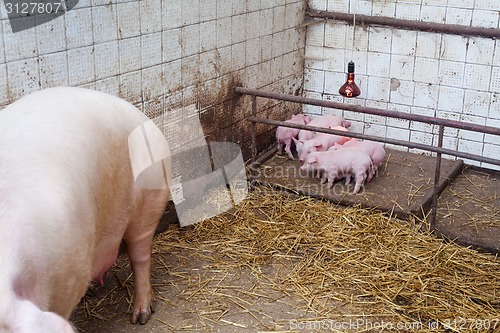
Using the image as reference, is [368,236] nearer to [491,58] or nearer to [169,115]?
[169,115]

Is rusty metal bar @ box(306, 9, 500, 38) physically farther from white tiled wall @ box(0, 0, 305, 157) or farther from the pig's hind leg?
the pig's hind leg

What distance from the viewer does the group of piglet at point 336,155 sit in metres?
5.51

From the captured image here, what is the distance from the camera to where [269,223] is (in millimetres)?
5152

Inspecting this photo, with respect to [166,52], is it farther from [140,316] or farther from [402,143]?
[140,316]

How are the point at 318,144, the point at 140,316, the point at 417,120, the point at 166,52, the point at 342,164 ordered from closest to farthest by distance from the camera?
the point at 140,316, the point at 417,120, the point at 166,52, the point at 342,164, the point at 318,144

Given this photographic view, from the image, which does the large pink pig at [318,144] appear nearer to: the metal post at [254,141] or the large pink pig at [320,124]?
the large pink pig at [320,124]

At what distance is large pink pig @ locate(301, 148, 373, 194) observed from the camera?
5480 millimetres

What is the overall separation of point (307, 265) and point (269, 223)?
645mm

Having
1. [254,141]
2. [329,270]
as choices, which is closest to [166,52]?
[254,141]

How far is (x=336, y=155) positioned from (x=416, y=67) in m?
1.33

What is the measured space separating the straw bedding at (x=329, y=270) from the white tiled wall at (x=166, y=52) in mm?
938

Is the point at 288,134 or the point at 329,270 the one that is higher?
the point at 288,134

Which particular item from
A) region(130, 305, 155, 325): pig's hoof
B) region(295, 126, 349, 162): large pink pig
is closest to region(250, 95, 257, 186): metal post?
region(295, 126, 349, 162): large pink pig

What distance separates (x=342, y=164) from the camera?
5.53 meters
